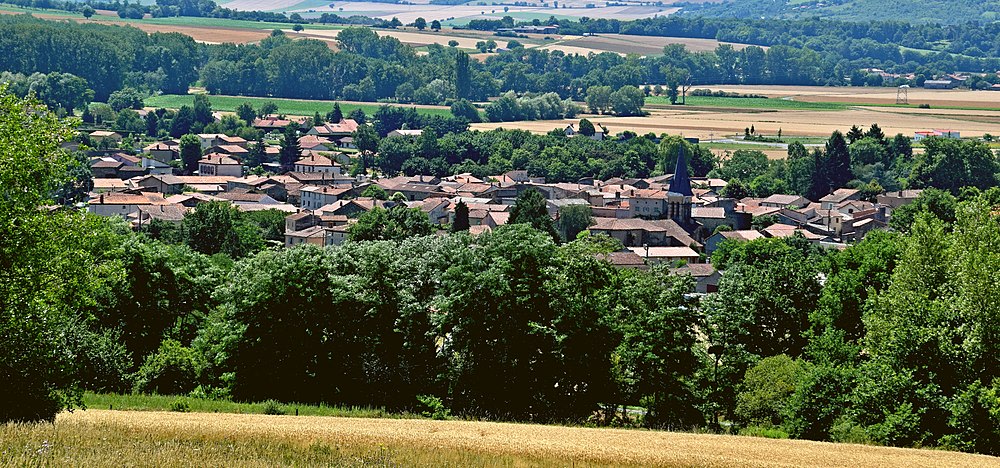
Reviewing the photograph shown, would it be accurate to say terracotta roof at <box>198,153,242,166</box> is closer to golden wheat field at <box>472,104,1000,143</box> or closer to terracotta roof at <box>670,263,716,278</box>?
golden wheat field at <box>472,104,1000,143</box>

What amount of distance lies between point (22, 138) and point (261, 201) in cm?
5721

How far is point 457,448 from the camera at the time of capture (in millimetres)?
19141

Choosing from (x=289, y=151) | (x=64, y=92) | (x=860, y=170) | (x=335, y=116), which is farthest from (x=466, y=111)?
(x=860, y=170)

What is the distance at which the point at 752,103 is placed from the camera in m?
147

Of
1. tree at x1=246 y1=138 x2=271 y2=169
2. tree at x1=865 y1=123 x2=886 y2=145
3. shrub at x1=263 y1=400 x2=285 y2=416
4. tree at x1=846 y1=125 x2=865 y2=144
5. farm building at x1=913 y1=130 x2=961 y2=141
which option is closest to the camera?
shrub at x1=263 y1=400 x2=285 y2=416

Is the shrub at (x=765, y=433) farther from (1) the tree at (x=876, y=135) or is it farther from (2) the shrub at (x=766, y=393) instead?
(1) the tree at (x=876, y=135)

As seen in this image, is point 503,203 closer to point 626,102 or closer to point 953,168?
point 953,168

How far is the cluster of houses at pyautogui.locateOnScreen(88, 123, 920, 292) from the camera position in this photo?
6543 centimetres

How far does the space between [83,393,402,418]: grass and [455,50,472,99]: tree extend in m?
120

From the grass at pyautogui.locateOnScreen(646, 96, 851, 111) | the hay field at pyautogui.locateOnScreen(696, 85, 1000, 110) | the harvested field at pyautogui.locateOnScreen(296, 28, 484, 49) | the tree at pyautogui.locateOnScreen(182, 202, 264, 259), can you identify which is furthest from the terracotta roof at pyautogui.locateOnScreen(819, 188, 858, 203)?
the harvested field at pyautogui.locateOnScreen(296, 28, 484, 49)

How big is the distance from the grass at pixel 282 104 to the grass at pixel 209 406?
10095 cm

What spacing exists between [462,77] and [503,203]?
228 feet

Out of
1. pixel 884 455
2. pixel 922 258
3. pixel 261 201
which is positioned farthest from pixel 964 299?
pixel 261 201

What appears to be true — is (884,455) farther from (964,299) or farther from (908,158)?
(908,158)
